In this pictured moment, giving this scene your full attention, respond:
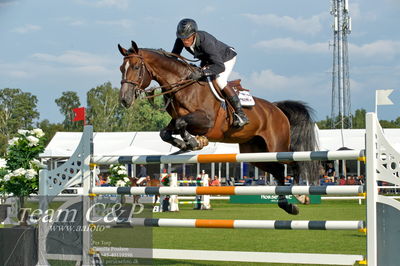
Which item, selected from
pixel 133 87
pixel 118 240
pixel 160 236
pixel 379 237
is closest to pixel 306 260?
pixel 379 237

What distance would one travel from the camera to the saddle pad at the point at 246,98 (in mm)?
5867

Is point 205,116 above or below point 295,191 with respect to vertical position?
above

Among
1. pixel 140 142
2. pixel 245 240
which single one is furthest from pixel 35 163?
pixel 140 142

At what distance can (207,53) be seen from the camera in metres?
5.47

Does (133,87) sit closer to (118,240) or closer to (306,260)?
(306,260)

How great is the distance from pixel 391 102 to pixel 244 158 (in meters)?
1.30

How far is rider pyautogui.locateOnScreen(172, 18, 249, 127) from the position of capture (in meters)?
5.36

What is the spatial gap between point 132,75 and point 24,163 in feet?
6.39

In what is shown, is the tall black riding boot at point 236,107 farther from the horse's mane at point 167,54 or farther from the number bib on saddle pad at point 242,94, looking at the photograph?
the horse's mane at point 167,54

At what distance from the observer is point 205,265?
5.52 metres

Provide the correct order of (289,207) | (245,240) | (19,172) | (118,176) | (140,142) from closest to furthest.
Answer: (289,207), (19,172), (245,240), (118,176), (140,142)

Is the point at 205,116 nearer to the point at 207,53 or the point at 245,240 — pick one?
the point at 207,53

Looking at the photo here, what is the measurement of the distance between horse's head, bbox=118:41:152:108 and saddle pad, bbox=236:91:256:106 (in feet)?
3.66

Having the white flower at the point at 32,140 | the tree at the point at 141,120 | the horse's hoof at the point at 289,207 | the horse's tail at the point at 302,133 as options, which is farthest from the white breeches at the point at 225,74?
the tree at the point at 141,120
